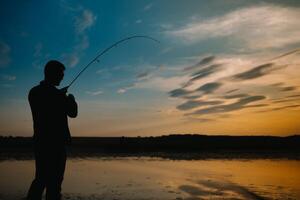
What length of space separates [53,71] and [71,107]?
55 cm

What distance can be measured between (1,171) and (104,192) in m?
5.50

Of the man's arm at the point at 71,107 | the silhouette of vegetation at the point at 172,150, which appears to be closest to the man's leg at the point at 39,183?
the man's arm at the point at 71,107

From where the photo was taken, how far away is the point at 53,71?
15.7 ft

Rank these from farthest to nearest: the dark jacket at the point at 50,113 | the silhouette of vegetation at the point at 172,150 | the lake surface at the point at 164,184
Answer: the silhouette of vegetation at the point at 172,150 < the lake surface at the point at 164,184 < the dark jacket at the point at 50,113

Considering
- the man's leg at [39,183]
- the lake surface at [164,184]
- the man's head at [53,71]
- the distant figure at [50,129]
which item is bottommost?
the lake surface at [164,184]

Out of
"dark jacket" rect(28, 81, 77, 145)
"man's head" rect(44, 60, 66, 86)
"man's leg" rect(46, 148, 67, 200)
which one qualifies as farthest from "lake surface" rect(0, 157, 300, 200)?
"man's head" rect(44, 60, 66, 86)

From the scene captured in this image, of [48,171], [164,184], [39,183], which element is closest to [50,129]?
[48,171]

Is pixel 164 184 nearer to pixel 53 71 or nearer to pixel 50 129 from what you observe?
pixel 50 129

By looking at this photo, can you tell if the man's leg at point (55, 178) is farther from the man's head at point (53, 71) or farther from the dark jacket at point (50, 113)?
the man's head at point (53, 71)

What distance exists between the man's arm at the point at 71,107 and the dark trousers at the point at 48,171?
49cm

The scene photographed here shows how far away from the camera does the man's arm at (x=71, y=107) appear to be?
15.6 ft

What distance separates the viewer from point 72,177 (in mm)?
10930

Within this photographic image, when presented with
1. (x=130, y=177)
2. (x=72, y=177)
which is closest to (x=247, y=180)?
(x=130, y=177)

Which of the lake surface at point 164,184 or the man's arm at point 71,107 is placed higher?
the man's arm at point 71,107
